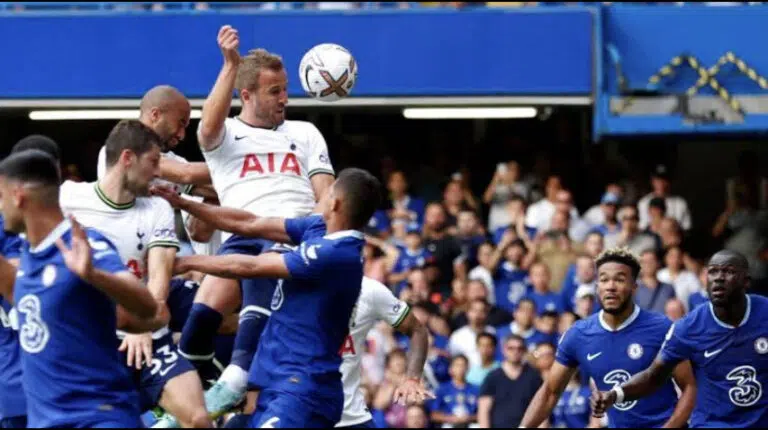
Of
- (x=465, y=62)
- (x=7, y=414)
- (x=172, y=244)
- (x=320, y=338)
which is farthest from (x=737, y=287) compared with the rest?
(x=465, y=62)

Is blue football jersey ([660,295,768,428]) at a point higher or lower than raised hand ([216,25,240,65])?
lower

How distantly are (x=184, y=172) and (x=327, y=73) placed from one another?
1126mm

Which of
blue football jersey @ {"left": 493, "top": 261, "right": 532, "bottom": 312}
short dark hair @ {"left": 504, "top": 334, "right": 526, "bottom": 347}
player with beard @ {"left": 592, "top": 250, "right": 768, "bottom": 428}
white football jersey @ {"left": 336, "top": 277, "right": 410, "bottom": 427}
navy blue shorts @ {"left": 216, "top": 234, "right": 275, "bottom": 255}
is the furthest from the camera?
blue football jersey @ {"left": 493, "top": 261, "right": 532, "bottom": 312}

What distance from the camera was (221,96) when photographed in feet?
37.2

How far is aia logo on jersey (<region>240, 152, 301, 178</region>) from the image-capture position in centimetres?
1165

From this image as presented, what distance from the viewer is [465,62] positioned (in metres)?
20.8

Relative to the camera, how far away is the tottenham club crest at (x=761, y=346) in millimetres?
12258

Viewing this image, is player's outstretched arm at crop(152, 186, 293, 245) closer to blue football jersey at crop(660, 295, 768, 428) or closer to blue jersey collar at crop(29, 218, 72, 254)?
blue jersey collar at crop(29, 218, 72, 254)

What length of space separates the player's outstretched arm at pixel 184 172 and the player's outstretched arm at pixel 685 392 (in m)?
3.37

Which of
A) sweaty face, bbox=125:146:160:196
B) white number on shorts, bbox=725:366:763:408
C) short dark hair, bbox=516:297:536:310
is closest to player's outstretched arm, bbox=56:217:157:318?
sweaty face, bbox=125:146:160:196

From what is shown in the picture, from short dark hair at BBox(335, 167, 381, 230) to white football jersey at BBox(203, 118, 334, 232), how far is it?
115cm

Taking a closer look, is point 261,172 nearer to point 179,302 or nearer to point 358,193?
point 179,302

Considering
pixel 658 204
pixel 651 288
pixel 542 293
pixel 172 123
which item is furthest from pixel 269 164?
pixel 658 204

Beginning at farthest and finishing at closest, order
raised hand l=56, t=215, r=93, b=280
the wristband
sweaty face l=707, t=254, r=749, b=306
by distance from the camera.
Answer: sweaty face l=707, t=254, r=749, b=306 → the wristband → raised hand l=56, t=215, r=93, b=280
